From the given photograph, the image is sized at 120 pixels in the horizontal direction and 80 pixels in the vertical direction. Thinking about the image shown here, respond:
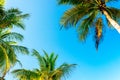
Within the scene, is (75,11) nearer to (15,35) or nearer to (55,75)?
(15,35)

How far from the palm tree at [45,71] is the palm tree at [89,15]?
475 cm

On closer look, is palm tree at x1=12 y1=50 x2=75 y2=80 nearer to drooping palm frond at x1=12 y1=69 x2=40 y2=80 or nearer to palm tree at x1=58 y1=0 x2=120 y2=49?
drooping palm frond at x1=12 y1=69 x2=40 y2=80

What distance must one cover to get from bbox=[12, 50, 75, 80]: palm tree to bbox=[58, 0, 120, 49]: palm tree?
475 centimetres

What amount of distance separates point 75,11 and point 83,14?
55 cm

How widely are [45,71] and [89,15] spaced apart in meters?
7.68

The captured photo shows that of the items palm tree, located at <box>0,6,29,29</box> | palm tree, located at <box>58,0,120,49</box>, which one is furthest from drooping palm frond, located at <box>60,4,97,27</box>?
palm tree, located at <box>0,6,29,29</box>

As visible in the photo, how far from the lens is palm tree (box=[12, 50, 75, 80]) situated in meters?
26.4

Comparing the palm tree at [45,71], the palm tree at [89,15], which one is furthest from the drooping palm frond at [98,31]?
the palm tree at [45,71]

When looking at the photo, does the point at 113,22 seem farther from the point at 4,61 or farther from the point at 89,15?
the point at 4,61

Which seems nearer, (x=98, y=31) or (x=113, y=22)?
(x=113, y=22)

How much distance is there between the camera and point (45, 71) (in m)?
28.7

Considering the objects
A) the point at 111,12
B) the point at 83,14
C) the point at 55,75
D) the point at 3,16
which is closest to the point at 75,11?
the point at 83,14

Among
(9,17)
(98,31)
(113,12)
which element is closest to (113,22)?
(113,12)

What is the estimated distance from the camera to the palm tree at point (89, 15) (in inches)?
859
